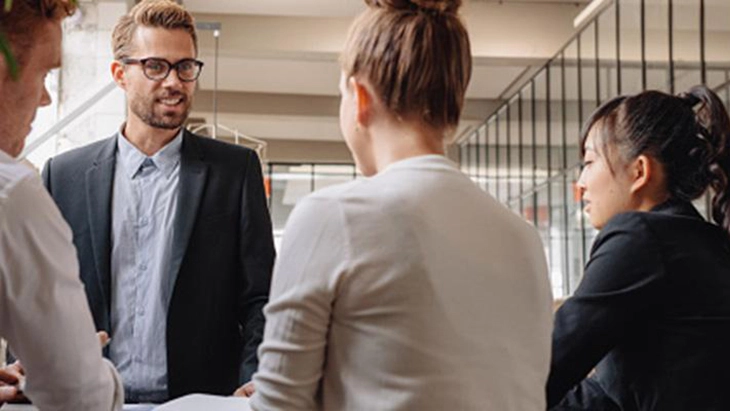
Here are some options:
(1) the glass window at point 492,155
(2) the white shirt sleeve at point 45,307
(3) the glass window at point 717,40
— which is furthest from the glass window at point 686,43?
(2) the white shirt sleeve at point 45,307

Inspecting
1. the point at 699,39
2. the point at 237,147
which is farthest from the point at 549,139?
the point at 237,147

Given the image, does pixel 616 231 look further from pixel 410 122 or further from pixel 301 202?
pixel 301 202

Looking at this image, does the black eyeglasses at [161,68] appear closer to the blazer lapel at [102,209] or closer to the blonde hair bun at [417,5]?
the blazer lapel at [102,209]

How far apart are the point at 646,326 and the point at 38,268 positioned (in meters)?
1.07

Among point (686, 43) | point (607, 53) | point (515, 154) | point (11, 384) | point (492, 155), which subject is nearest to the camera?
point (11, 384)

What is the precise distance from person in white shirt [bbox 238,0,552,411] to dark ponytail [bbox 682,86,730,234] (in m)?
0.82

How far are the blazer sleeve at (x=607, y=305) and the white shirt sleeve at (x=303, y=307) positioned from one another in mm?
676

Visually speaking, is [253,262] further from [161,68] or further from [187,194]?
[161,68]

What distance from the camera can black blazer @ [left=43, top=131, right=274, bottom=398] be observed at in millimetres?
2154

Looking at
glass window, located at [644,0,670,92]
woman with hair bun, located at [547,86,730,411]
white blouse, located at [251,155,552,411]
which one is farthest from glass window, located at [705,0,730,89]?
white blouse, located at [251,155,552,411]

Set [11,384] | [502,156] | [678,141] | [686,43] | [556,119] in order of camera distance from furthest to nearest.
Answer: [502,156]
[556,119]
[686,43]
[678,141]
[11,384]

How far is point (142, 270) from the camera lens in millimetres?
2180

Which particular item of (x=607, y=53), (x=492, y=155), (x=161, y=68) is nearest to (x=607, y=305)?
(x=161, y=68)

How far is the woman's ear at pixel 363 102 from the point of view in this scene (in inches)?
49.6
